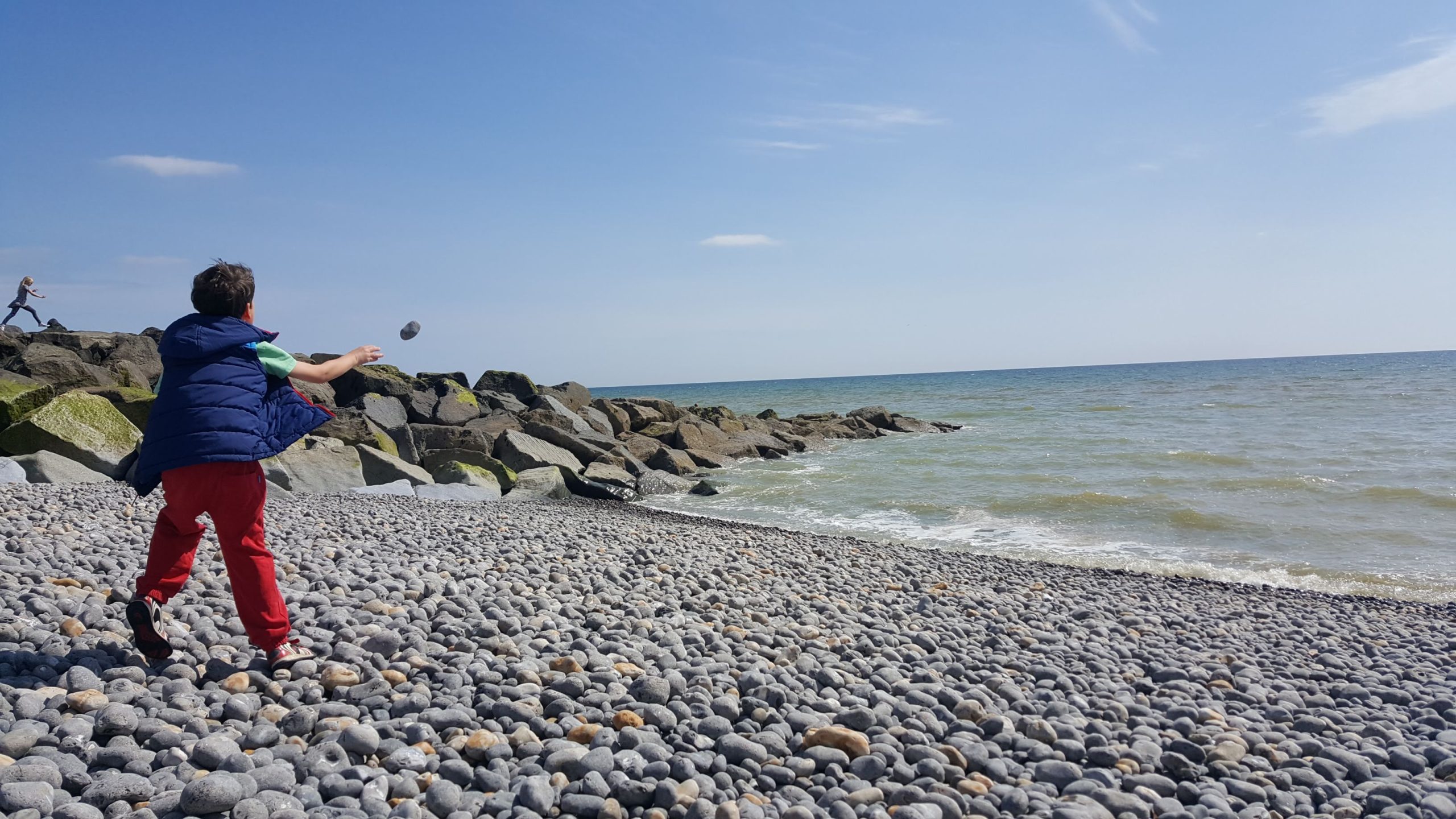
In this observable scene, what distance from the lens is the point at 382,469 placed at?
37.5 ft

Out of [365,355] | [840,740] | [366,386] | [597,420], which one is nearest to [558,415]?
[597,420]

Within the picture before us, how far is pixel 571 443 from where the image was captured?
51.1 feet

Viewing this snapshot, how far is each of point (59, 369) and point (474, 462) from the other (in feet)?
23.6

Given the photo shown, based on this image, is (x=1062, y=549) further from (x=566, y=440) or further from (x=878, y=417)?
(x=878, y=417)

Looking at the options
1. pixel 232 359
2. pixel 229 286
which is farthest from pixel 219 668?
pixel 229 286

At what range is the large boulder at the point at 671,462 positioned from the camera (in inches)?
655

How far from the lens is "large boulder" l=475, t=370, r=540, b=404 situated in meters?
21.5

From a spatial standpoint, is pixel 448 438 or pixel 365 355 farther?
pixel 448 438

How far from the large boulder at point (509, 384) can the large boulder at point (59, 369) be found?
28.2 ft

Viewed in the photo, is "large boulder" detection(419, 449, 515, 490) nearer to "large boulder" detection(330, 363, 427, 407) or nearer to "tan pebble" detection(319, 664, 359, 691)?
"large boulder" detection(330, 363, 427, 407)

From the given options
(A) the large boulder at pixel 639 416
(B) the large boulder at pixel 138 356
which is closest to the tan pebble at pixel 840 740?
(B) the large boulder at pixel 138 356

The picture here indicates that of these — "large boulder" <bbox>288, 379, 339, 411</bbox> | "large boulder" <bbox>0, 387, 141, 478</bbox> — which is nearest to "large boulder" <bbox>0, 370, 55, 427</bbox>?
"large boulder" <bbox>0, 387, 141, 478</bbox>

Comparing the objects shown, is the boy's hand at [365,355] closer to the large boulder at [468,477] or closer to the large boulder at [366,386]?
the large boulder at [468,477]

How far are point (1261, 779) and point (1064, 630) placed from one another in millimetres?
2277
